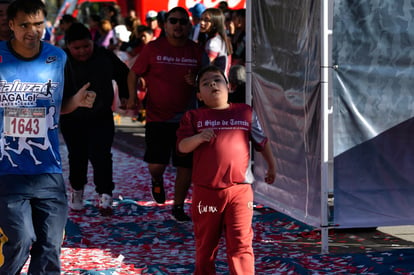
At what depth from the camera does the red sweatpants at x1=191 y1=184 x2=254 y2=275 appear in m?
5.38

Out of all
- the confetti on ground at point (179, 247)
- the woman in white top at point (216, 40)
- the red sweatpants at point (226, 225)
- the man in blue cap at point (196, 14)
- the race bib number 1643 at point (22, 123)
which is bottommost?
the confetti on ground at point (179, 247)

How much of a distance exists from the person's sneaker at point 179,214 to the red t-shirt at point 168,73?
2.74 feet

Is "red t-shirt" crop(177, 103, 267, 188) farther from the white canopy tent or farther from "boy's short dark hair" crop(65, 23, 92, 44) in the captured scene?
"boy's short dark hair" crop(65, 23, 92, 44)

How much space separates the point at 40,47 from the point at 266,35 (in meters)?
3.26

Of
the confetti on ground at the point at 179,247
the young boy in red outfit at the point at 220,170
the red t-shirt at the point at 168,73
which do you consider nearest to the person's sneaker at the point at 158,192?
the confetti on ground at the point at 179,247

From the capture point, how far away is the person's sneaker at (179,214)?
827 cm

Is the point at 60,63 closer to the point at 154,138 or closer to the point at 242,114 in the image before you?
the point at 242,114

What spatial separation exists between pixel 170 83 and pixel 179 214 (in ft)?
4.10

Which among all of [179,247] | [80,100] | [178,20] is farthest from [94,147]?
[80,100]

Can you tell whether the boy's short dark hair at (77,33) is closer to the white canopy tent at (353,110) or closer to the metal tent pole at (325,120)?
the white canopy tent at (353,110)

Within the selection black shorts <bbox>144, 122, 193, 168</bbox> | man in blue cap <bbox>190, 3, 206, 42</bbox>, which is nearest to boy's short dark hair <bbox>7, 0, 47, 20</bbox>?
black shorts <bbox>144, 122, 193, 168</bbox>

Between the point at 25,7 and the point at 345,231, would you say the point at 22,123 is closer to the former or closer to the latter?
the point at 25,7

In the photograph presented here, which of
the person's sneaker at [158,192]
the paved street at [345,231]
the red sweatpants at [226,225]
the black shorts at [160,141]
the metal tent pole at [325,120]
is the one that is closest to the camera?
the red sweatpants at [226,225]

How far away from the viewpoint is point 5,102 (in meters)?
4.91
